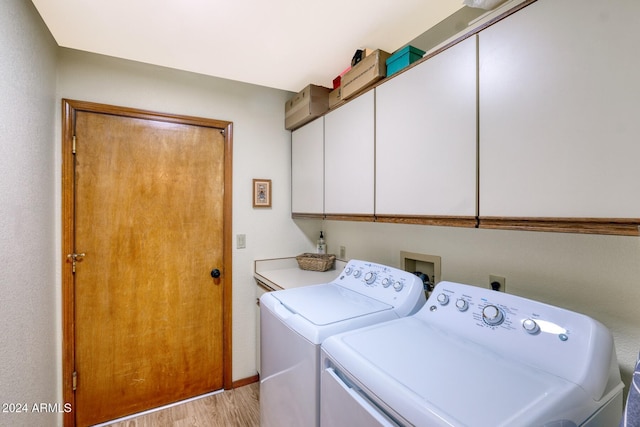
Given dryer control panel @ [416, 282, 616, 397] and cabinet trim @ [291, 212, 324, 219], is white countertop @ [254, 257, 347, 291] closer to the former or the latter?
cabinet trim @ [291, 212, 324, 219]

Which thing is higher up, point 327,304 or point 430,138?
point 430,138

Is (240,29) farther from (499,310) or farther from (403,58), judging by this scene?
(499,310)

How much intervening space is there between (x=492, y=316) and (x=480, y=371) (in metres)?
0.25

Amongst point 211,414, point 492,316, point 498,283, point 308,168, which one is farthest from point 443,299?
point 211,414

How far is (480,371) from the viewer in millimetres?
815

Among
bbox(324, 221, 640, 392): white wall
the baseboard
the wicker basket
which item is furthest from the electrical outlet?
the baseboard

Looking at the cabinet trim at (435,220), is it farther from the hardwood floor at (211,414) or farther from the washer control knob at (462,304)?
the hardwood floor at (211,414)

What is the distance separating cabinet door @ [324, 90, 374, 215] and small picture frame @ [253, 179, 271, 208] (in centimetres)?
62

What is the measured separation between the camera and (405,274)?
1421 millimetres

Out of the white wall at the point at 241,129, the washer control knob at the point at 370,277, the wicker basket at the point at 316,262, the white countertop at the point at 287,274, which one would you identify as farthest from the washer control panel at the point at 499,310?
the white wall at the point at 241,129

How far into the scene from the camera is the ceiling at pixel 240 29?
1.31m

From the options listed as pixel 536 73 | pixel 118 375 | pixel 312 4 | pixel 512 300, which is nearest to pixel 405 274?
pixel 512 300

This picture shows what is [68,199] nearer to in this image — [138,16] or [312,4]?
[138,16]

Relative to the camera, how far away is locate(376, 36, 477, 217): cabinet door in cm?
108
